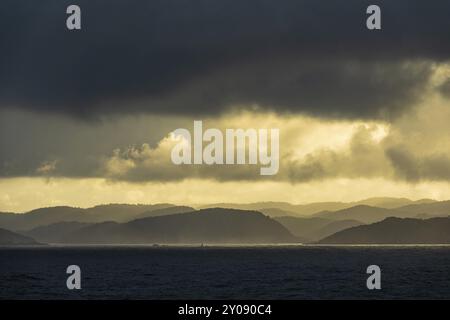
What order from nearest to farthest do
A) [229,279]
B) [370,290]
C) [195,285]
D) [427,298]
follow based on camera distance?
1. [427,298]
2. [370,290]
3. [195,285]
4. [229,279]

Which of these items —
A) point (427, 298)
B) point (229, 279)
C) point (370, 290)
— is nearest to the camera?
point (427, 298)

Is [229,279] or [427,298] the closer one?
[427,298]

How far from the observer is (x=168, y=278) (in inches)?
6220

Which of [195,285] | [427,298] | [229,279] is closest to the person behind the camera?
[427,298]

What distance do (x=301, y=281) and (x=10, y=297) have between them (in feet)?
183

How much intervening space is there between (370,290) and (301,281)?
79.2 ft

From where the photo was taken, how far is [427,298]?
112938 millimetres
